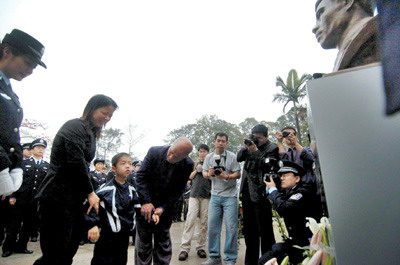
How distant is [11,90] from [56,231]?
986 mm

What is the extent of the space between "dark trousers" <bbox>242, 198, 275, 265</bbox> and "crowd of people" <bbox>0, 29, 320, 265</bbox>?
0.01 meters

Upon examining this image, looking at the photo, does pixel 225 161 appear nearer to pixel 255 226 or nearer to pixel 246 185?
pixel 246 185

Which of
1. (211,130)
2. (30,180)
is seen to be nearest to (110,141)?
(211,130)

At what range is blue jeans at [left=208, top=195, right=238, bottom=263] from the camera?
332cm

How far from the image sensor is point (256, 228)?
10.3 ft

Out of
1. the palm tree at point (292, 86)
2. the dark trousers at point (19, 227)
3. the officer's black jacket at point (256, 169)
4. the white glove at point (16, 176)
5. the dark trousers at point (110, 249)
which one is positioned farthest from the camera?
the palm tree at point (292, 86)

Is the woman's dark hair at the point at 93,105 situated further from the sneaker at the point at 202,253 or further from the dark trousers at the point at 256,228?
the sneaker at the point at 202,253

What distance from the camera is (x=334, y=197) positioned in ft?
2.15

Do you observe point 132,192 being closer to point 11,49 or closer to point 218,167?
point 218,167

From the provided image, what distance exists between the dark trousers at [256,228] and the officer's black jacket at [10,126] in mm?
2437

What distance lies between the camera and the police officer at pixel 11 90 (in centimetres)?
139

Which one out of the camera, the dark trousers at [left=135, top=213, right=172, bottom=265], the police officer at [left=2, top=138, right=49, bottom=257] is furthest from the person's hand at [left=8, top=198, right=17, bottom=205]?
the camera

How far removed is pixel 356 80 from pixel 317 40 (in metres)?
0.79

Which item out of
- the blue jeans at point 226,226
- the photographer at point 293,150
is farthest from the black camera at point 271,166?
the blue jeans at point 226,226
